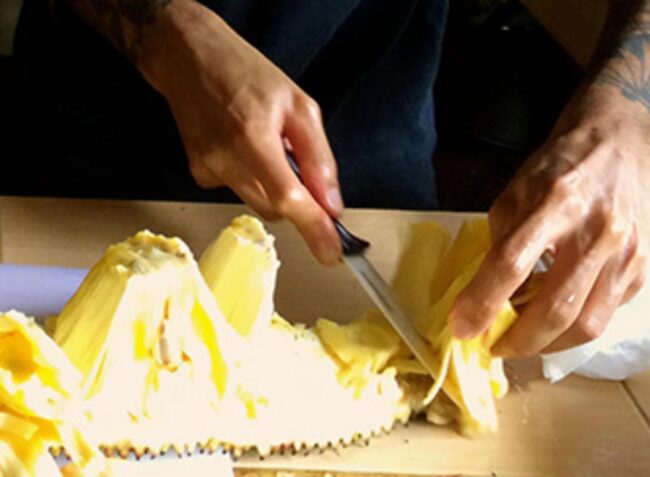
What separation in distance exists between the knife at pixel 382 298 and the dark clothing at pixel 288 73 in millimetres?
301

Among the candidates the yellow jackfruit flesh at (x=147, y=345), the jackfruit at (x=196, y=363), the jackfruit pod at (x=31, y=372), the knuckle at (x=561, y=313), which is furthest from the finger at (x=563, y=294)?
the jackfruit pod at (x=31, y=372)

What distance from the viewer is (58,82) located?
1.02 m

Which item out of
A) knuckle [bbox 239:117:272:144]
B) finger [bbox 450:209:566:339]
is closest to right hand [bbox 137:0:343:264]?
knuckle [bbox 239:117:272:144]

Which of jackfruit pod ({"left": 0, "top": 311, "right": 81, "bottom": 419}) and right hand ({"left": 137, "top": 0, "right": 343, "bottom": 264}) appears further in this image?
right hand ({"left": 137, "top": 0, "right": 343, "bottom": 264})

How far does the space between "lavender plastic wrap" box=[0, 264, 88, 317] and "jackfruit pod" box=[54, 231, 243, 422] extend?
0.12 metres

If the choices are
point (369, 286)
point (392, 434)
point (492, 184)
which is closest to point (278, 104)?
point (369, 286)

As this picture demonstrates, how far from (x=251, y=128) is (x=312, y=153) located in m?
0.05

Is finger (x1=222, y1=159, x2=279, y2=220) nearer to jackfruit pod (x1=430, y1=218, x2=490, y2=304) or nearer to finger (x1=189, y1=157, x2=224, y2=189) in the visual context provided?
finger (x1=189, y1=157, x2=224, y2=189)

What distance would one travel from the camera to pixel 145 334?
2.09ft

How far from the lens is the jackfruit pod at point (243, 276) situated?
69cm

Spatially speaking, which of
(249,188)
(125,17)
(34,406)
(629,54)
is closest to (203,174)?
(249,188)

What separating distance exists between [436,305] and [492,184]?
110 centimetres

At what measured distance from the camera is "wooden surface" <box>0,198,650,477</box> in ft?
2.29

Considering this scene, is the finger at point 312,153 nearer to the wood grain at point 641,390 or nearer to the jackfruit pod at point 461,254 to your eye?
the jackfruit pod at point 461,254
